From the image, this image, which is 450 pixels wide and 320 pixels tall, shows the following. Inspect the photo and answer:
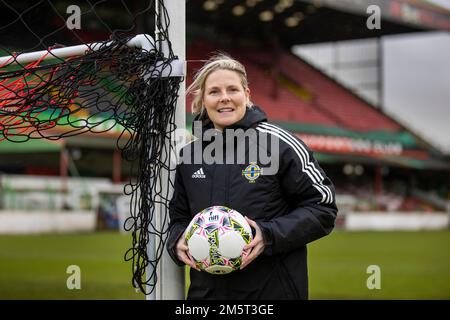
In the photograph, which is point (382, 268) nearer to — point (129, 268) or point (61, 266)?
point (129, 268)

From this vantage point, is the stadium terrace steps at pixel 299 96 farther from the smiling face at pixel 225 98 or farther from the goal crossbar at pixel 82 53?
the smiling face at pixel 225 98

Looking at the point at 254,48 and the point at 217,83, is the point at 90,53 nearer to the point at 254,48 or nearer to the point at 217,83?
the point at 217,83

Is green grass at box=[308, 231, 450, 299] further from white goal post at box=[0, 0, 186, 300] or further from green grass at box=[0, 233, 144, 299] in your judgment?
white goal post at box=[0, 0, 186, 300]

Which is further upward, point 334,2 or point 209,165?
point 334,2

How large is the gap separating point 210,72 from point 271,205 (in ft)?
2.12

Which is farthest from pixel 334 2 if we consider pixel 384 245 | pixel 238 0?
pixel 384 245

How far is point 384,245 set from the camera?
1652 cm

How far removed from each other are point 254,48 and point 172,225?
25.9 m

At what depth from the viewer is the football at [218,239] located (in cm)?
281

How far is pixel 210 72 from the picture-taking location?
297cm

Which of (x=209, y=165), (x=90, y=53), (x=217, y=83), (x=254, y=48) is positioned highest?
(x=254, y=48)

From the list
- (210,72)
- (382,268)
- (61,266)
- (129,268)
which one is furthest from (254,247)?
(382,268)

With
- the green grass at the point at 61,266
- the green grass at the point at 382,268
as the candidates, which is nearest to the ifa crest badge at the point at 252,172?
the green grass at the point at 61,266

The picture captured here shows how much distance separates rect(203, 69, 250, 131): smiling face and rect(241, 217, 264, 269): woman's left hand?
1.54 ft
